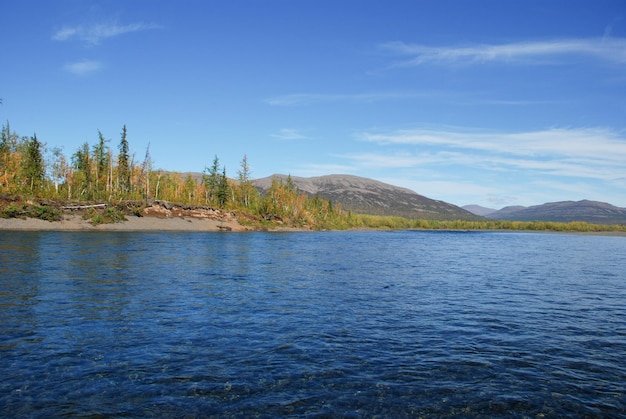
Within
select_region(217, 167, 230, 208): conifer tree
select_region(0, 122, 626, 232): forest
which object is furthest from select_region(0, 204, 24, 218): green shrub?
select_region(217, 167, 230, 208): conifer tree

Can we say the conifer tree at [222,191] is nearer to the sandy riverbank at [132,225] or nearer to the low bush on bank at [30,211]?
the sandy riverbank at [132,225]

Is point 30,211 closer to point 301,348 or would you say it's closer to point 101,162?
point 101,162

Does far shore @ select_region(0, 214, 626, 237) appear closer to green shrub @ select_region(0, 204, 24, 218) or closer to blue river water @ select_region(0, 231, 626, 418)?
green shrub @ select_region(0, 204, 24, 218)

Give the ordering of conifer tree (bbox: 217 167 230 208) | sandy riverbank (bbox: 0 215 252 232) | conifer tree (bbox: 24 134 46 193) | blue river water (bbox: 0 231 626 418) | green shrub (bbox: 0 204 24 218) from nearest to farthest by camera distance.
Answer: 1. blue river water (bbox: 0 231 626 418)
2. green shrub (bbox: 0 204 24 218)
3. sandy riverbank (bbox: 0 215 252 232)
4. conifer tree (bbox: 24 134 46 193)
5. conifer tree (bbox: 217 167 230 208)

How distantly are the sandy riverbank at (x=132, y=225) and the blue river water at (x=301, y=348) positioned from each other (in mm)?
58700

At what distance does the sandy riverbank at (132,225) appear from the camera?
79500mm

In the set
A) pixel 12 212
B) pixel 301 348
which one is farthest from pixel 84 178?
pixel 301 348

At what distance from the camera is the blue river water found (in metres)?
10.7

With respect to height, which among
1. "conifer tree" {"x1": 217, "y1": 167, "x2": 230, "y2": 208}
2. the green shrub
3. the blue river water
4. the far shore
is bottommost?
the blue river water

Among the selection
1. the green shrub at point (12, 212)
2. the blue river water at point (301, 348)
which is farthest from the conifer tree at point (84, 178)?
the blue river water at point (301, 348)

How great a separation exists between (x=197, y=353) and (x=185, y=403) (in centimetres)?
379

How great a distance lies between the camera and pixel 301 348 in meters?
15.1

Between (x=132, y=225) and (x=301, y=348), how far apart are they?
92962 mm

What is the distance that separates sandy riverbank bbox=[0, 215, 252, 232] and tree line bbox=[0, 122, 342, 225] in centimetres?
982
